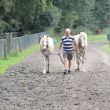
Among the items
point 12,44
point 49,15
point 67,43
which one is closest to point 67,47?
point 67,43

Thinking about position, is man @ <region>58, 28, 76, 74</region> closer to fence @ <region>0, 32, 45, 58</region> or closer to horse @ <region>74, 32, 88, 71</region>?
horse @ <region>74, 32, 88, 71</region>

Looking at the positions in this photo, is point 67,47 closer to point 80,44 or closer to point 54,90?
point 80,44

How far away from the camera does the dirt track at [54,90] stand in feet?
→ 42.5

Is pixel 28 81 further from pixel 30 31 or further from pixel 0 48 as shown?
pixel 30 31

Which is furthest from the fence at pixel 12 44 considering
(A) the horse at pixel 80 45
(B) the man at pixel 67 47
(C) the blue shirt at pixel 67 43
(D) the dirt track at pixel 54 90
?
(C) the blue shirt at pixel 67 43

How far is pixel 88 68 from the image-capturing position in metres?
25.1

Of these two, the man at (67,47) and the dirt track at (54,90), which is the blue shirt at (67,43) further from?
the dirt track at (54,90)

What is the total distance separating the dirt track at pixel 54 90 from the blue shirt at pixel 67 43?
1.03 m

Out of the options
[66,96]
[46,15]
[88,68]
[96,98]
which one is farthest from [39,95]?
[46,15]

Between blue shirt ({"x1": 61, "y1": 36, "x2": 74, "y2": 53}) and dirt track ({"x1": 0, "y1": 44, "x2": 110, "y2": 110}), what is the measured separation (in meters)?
1.03

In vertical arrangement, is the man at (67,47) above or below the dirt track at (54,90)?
above

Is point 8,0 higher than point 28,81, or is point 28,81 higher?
point 8,0

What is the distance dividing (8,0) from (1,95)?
23.7 metres

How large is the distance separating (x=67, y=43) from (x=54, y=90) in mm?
6790
